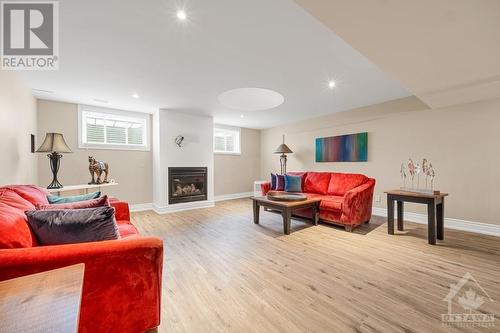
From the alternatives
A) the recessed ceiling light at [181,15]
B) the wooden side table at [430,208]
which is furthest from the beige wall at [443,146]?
the recessed ceiling light at [181,15]

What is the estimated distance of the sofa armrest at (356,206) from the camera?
318 cm

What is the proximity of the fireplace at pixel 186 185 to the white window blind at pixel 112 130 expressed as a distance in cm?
106

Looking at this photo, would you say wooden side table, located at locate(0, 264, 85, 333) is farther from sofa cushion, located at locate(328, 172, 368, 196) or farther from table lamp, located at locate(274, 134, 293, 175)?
table lamp, located at locate(274, 134, 293, 175)

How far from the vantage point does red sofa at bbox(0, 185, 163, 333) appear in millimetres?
1005

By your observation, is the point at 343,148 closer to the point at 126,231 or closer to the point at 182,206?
the point at 182,206

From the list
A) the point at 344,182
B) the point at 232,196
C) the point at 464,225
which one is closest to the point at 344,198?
the point at 344,182

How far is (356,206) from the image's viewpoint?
10.6 ft

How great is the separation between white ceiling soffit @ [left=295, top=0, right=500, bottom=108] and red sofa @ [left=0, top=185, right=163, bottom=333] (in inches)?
70.0

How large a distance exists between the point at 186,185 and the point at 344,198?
350 cm

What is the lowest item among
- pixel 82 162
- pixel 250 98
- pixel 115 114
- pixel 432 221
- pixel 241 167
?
pixel 432 221

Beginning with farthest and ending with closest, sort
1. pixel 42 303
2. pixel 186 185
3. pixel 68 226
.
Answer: pixel 186 185
pixel 68 226
pixel 42 303

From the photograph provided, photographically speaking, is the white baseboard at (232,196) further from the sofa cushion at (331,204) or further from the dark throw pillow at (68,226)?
the dark throw pillow at (68,226)

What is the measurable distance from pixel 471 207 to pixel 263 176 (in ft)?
15.6

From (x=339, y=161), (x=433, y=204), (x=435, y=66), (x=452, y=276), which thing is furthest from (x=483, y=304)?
(x=339, y=161)
